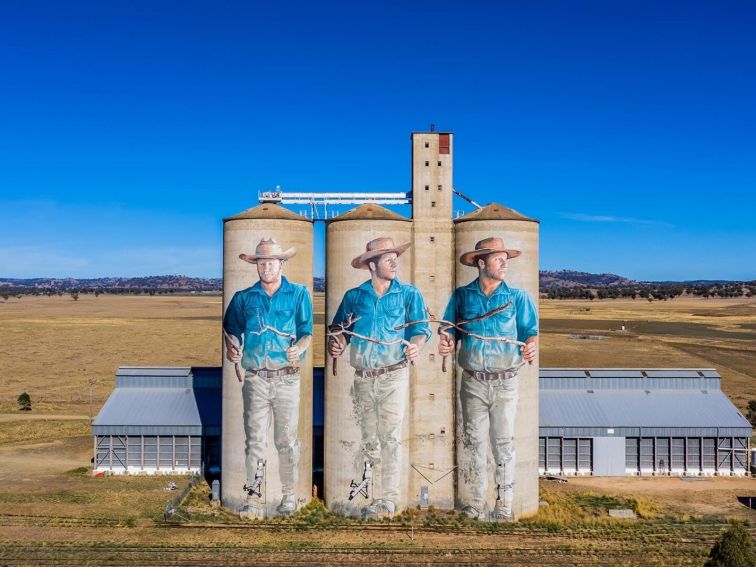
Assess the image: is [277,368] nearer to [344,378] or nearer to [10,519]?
[344,378]

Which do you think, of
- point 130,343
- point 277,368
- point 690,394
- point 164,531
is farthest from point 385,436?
point 130,343

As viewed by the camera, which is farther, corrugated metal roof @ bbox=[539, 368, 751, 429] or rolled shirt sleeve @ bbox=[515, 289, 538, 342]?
corrugated metal roof @ bbox=[539, 368, 751, 429]

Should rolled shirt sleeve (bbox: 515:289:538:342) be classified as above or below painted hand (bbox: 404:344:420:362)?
above

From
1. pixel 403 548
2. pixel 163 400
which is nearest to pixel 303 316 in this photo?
pixel 403 548

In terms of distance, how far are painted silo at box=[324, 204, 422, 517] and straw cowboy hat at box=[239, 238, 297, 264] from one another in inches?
136

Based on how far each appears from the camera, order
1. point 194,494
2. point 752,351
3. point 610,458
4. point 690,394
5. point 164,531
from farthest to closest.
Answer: point 752,351 < point 690,394 < point 610,458 < point 194,494 < point 164,531

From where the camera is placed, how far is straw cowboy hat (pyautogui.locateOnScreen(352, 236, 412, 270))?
46.0 metres

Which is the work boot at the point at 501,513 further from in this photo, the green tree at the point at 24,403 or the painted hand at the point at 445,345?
the green tree at the point at 24,403

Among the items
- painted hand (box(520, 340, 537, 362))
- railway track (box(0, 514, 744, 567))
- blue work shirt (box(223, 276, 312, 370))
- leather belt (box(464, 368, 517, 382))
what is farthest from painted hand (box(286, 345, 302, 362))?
painted hand (box(520, 340, 537, 362))

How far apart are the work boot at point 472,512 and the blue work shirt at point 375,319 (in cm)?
1047

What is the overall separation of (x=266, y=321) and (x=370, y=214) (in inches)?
378

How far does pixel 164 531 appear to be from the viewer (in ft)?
141

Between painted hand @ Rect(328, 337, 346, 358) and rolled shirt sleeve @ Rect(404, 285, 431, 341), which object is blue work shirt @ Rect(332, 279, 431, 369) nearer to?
rolled shirt sleeve @ Rect(404, 285, 431, 341)

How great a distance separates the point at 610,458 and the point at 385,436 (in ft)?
68.9
